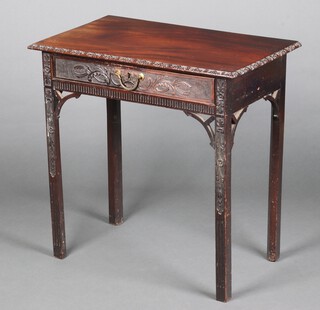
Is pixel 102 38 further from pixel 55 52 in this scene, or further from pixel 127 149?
pixel 127 149

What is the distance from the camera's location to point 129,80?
6527 mm

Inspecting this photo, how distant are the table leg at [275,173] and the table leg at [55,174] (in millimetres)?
1106

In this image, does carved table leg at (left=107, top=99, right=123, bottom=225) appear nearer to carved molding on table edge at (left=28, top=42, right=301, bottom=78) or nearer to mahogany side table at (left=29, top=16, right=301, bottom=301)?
mahogany side table at (left=29, top=16, right=301, bottom=301)

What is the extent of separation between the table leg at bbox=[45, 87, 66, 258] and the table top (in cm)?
33

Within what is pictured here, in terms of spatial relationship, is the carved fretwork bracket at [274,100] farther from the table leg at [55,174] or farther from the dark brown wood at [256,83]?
the table leg at [55,174]

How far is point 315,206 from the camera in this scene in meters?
7.67

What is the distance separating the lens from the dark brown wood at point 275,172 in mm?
6777

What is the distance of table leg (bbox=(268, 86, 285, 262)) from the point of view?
6.79 metres

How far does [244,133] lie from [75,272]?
2033 millimetres

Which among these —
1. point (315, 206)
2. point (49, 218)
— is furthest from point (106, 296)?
point (315, 206)

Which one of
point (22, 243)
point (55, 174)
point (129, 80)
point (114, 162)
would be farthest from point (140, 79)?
point (22, 243)

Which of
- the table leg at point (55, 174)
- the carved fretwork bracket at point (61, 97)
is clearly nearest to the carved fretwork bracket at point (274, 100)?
the carved fretwork bracket at point (61, 97)

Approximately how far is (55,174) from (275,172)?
115cm

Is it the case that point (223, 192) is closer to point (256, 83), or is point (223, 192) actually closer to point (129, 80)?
point (256, 83)
